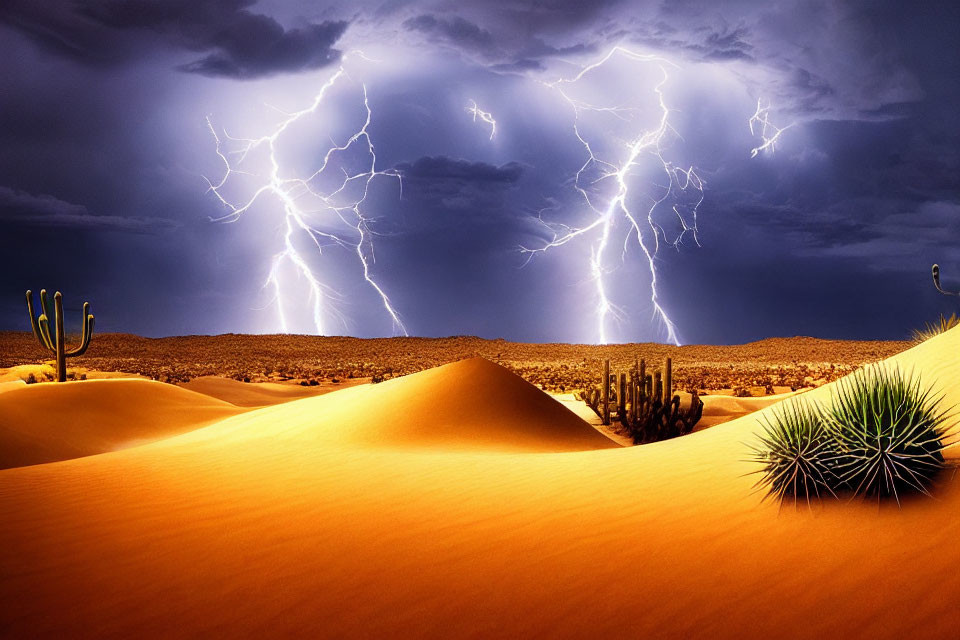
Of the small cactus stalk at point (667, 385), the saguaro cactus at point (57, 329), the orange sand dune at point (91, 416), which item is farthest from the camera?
the saguaro cactus at point (57, 329)

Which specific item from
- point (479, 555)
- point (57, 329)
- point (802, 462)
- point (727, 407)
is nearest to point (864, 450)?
point (802, 462)

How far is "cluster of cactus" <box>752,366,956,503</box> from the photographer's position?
5254mm

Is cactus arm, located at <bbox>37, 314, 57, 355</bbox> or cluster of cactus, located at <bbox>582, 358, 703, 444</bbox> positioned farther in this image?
cactus arm, located at <bbox>37, 314, 57, 355</bbox>

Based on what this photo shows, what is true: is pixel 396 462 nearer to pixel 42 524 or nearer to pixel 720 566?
pixel 42 524

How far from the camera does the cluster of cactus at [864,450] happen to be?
525 centimetres

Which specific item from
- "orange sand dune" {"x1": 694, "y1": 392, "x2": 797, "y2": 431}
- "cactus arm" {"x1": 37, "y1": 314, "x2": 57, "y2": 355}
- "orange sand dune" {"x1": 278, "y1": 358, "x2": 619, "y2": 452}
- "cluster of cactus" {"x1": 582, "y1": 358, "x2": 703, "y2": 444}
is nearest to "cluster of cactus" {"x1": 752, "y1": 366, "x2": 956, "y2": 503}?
"orange sand dune" {"x1": 278, "y1": 358, "x2": 619, "y2": 452}

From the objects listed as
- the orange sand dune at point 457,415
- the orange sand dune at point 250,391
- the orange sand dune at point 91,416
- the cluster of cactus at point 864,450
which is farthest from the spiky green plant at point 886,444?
the orange sand dune at point 250,391

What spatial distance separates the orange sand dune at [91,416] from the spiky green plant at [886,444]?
573 inches

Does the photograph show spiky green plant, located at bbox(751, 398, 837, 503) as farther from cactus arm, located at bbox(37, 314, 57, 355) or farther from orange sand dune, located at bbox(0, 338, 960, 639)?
cactus arm, located at bbox(37, 314, 57, 355)

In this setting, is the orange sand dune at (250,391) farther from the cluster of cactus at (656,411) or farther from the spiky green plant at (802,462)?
the spiky green plant at (802,462)

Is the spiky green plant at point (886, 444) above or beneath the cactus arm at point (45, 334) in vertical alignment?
beneath

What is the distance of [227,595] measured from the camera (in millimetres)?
4707

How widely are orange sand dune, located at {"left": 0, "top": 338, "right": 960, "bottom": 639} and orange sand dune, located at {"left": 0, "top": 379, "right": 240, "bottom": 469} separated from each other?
7.82 m

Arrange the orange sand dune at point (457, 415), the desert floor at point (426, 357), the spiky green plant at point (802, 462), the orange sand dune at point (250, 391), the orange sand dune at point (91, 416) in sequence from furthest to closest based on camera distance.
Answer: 1. the desert floor at point (426, 357)
2. the orange sand dune at point (250, 391)
3. the orange sand dune at point (91, 416)
4. the orange sand dune at point (457, 415)
5. the spiky green plant at point (802, 462)
